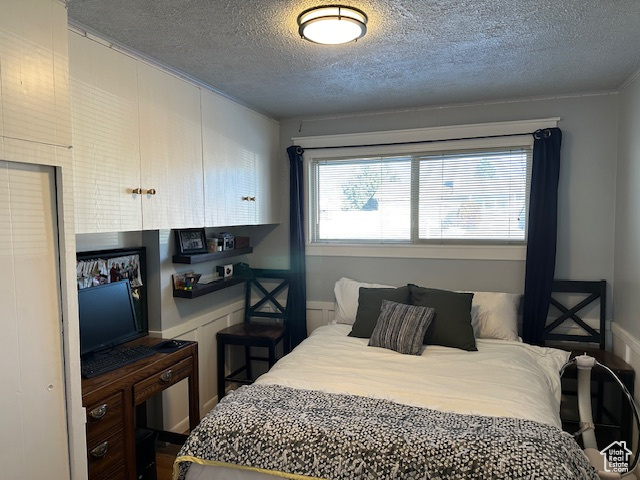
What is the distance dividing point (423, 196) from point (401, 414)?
6.72 feet

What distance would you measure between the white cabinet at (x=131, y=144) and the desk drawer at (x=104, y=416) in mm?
799

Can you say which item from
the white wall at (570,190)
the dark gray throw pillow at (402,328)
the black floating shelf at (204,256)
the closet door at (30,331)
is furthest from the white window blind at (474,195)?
the closet door at (30,331)

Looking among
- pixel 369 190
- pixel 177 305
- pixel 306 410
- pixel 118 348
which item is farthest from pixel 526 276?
pixel 118 348

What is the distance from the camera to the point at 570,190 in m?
3.24

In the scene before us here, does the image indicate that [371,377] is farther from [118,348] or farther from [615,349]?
[615,349]

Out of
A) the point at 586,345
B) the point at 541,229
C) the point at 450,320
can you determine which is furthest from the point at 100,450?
the point at 586,345

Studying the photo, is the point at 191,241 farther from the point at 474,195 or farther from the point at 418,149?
the point at 474,195

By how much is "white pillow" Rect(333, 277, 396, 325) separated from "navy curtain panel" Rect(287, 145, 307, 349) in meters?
0.37

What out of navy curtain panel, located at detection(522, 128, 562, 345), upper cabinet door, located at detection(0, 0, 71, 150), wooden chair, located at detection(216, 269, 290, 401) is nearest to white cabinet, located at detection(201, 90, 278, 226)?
wooden chair, located at detection(216, 269, 290, 401)

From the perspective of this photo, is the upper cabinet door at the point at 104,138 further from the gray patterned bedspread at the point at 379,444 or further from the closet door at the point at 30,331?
the gray patterned bedspread at the point at 379,444

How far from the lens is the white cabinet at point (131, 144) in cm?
199

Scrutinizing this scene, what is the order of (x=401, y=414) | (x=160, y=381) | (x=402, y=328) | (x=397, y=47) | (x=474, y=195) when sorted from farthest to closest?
(x=474, y=195), (x=402, y=328), (x=160, y=381), (x=397, y=47), (x=401, y=414)

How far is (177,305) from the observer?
310 cm

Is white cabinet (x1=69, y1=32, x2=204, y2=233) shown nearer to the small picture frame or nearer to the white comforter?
the small picture frame
